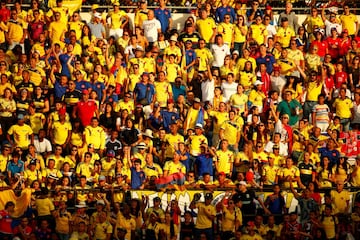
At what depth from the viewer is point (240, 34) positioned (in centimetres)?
3011

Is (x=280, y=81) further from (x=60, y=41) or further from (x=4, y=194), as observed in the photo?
(x=4, y=194)

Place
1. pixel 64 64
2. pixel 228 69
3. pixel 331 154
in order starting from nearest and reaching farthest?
1. pixel 331 154
2. pixel 64 64
3. pixel 228 69

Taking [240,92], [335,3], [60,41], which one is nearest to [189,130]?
[240,92]

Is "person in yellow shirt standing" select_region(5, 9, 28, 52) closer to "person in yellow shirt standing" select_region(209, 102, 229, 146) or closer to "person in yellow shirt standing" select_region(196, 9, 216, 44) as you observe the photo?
"person in yellow shirt standing" select_region(196, 9, 216, 44)

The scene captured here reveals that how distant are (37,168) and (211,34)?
5.41m

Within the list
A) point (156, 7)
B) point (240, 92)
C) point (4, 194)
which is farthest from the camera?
point (156, 7)

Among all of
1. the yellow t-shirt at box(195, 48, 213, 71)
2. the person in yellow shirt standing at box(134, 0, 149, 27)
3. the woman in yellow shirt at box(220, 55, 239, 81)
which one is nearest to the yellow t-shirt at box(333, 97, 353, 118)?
the woman in yellow shirt at box(220, 55, 239, 81)

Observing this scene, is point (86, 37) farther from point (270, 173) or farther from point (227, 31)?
point (270, 173)

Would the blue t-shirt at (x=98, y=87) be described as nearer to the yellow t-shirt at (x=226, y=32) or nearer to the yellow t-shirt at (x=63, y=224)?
the yellow t-shirt at (x=226, y=32)

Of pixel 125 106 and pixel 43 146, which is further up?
pixel 125 106

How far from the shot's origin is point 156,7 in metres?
30.8

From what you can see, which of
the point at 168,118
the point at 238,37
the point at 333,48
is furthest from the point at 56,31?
the point at 333,48

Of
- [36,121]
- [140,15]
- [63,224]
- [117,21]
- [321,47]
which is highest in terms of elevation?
[140,15]

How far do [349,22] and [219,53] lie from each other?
328cm
